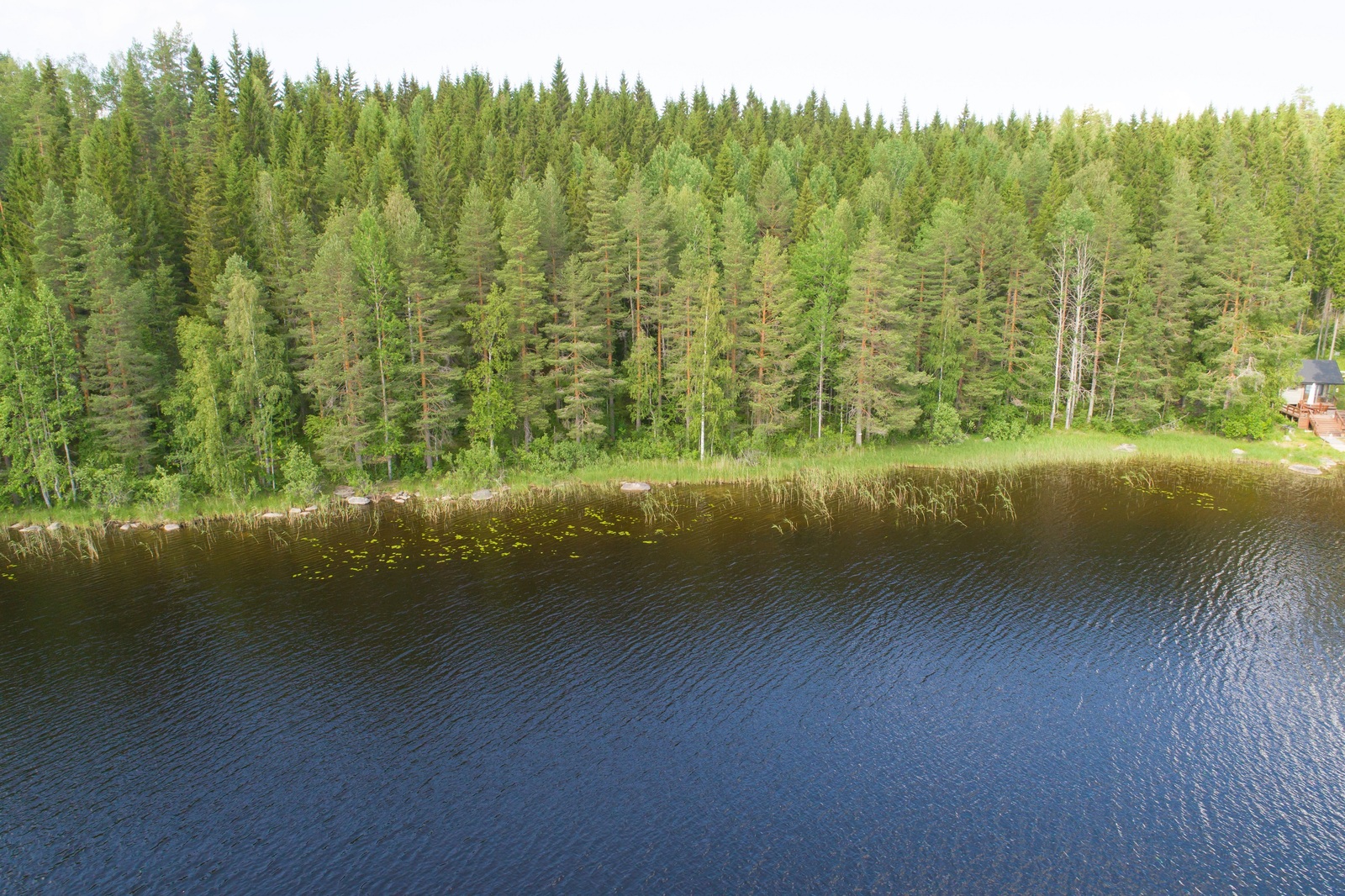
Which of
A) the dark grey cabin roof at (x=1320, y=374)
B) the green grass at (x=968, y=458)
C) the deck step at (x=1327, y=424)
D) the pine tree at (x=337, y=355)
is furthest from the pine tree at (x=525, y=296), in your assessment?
the dark grey cabin roof at (x=1320, y=374)

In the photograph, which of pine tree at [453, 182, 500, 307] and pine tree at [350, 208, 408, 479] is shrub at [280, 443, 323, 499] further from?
pine tree at [453, 182, 500, 307]

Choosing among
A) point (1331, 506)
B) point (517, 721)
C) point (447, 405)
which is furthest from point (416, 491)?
point (1331, 506)

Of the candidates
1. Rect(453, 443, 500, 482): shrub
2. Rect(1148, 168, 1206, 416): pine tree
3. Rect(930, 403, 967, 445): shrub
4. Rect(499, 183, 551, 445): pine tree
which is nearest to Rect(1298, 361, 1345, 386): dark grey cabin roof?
Rect(1148, 168, 1206, 416): pine tree

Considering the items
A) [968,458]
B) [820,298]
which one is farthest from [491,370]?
[968,458]

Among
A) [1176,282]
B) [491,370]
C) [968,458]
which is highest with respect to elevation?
[1176,282]

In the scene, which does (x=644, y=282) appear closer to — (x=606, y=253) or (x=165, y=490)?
(x=606, y=253)

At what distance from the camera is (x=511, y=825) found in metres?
19.1

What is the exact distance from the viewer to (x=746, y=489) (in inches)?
2034

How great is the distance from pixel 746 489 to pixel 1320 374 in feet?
174

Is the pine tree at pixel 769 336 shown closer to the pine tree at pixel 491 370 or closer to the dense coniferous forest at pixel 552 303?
the dense coniferous forest at pixel 552 303

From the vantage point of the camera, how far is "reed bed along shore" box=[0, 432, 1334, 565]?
43.9 m

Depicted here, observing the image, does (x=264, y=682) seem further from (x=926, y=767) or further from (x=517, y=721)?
(x=926, y=767)

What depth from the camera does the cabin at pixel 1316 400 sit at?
203 feet

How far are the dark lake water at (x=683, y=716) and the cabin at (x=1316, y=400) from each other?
28667 millimetres
